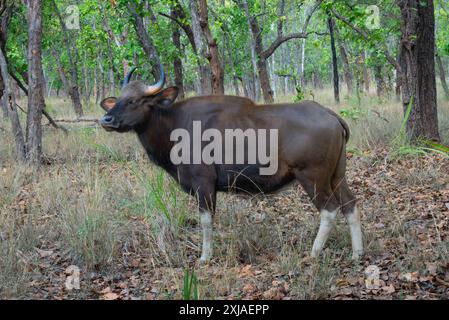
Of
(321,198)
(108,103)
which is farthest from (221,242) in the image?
(108,103)

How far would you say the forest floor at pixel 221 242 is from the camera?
14.3 ft

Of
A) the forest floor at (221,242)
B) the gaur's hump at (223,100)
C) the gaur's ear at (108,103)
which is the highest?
the gaur's ear at (108,103)

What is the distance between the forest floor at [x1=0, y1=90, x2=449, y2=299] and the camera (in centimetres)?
435

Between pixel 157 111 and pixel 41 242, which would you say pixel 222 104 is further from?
pixel 41 242

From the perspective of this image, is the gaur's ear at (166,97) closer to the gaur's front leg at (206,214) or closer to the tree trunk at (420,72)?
the gaur's front leg at (206,214)

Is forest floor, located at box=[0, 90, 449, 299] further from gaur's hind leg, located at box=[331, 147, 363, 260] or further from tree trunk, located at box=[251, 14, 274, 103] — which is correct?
tree trunk, located at box=[251, 14, 274, 103]

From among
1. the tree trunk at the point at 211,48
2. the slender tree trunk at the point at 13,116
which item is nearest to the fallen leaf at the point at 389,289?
the tree trunk at the point at 211,48

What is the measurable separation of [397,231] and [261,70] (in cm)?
1140

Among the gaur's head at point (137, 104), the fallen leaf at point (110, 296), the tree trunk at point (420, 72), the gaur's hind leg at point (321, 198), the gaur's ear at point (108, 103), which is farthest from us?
the tree trunk at point (420, 72)

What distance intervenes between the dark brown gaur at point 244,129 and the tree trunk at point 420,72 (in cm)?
413

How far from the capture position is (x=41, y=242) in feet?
18.8

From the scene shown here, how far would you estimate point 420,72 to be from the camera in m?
8.99

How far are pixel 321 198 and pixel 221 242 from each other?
1230 mm

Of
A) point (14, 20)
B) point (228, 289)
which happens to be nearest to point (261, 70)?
point (14, 20)
